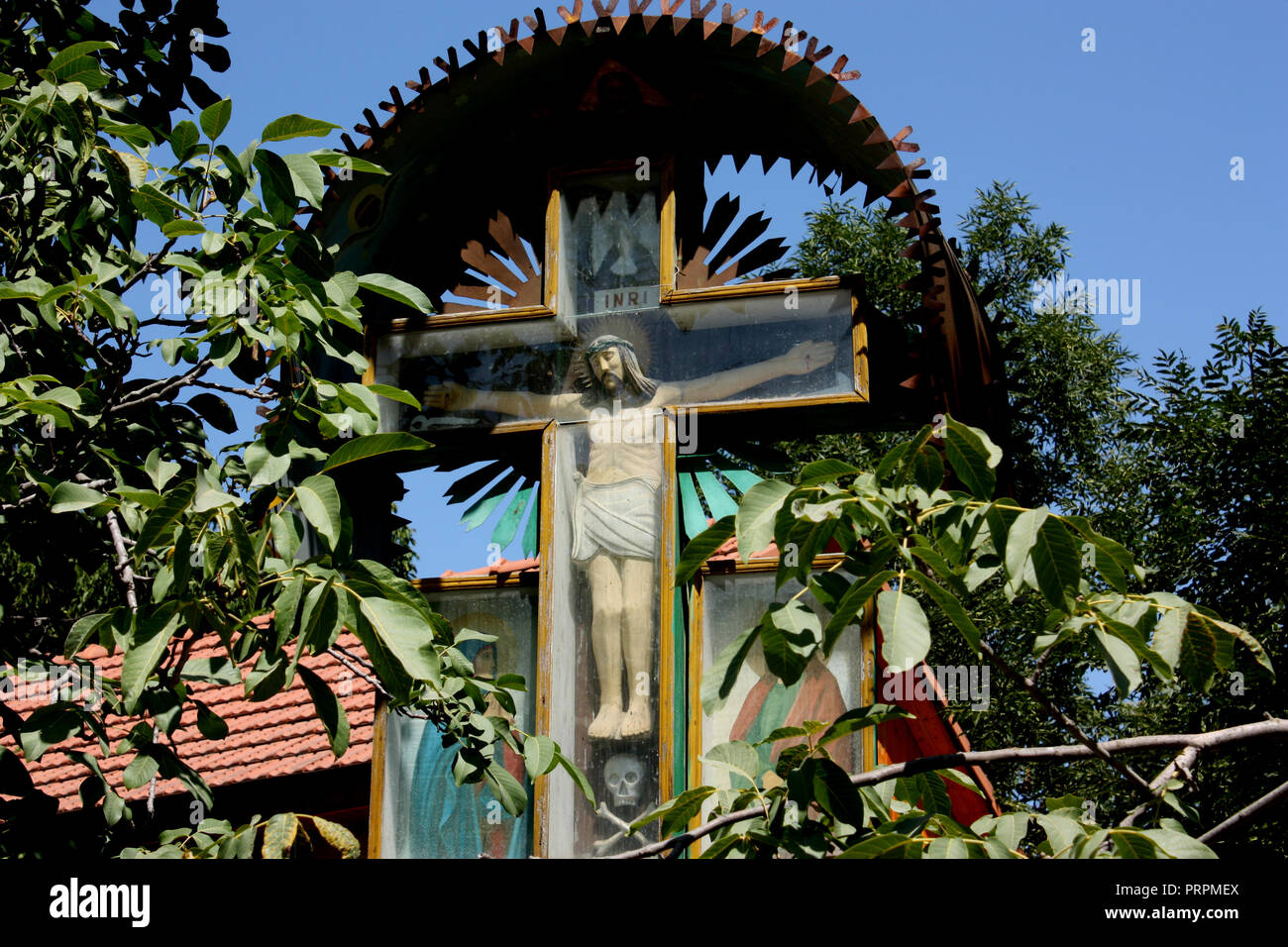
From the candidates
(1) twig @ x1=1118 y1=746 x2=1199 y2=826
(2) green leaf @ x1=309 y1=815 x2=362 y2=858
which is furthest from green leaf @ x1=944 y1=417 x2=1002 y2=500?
(2) green leaf @ x1=309 y1=815 x2=362 y2=858

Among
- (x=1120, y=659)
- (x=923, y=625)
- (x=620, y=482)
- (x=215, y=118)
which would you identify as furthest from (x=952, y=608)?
(x=215, y=118)

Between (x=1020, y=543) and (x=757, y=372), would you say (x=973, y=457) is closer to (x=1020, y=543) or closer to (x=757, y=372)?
(x=1020, y=543)

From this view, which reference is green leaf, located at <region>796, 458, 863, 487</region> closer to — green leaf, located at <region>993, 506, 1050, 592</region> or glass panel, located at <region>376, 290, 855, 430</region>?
green leaf, located at <region>993, 506, 1050, 592</region>

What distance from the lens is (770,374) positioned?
508 centimetres

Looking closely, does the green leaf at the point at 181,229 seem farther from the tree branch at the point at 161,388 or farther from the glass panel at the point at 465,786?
the glass panel at the point at 465,786

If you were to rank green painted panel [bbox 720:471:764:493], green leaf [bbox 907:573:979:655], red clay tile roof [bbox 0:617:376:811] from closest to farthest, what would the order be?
green leaf [bbox 907:573:979:655], green painted panel [bbox 720:471:764:493], red clay tile roof [bbox 0:617:376:811]

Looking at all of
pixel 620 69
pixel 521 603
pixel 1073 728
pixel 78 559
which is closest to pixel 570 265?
pixel 620 69

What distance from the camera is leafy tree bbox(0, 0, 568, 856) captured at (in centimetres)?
345

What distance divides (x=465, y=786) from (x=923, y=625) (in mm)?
2442

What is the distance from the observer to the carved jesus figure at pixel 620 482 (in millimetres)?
4797

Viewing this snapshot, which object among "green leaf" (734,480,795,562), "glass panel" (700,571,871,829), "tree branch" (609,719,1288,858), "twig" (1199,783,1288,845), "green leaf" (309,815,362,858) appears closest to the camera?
"twig" (1199,783,1288,845)

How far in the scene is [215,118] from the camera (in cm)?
402
